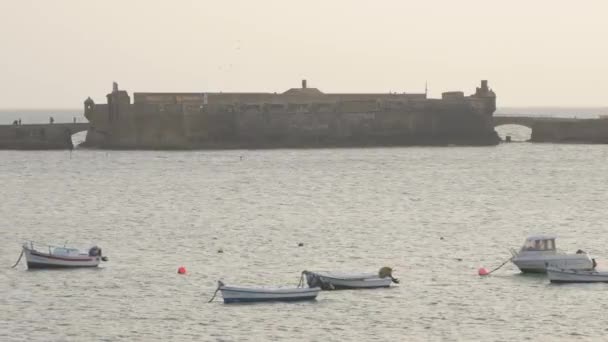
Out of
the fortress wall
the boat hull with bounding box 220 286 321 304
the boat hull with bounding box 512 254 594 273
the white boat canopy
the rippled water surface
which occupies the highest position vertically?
the fortress wall

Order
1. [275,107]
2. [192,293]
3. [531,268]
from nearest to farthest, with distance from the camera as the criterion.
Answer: [192,293], [531,268], [275,107]

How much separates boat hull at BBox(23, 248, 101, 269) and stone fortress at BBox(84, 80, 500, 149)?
3368 inches

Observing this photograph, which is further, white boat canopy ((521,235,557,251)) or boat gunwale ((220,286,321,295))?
white boat canopy ((521,235,557,251))

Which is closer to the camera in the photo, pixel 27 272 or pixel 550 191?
pixel 27 272

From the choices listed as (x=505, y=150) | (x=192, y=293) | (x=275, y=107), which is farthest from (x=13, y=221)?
(x=505, y=150)

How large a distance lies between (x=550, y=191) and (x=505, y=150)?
54.9 metres

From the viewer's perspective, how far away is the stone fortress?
146 m

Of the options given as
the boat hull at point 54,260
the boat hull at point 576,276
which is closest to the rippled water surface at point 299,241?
the boat hull at point 576,276

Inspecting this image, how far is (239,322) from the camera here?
157ft

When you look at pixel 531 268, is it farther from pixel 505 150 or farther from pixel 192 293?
pixel 505 150

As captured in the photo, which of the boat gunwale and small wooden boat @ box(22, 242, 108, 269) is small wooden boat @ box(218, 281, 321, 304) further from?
small wooden boat @ box(22, 242, 108, 269)

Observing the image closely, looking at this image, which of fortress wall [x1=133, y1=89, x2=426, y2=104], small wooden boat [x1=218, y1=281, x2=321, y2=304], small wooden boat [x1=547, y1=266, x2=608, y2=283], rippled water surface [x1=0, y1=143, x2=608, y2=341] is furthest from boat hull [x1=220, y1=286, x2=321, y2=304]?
fortress wall [x1=133, y1=89, x2=426, y2=104]

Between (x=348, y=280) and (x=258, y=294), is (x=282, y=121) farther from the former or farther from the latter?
(x=258, y=294)

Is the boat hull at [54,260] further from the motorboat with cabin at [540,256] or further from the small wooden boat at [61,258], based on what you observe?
the motorboat with cabin at [540,256]
